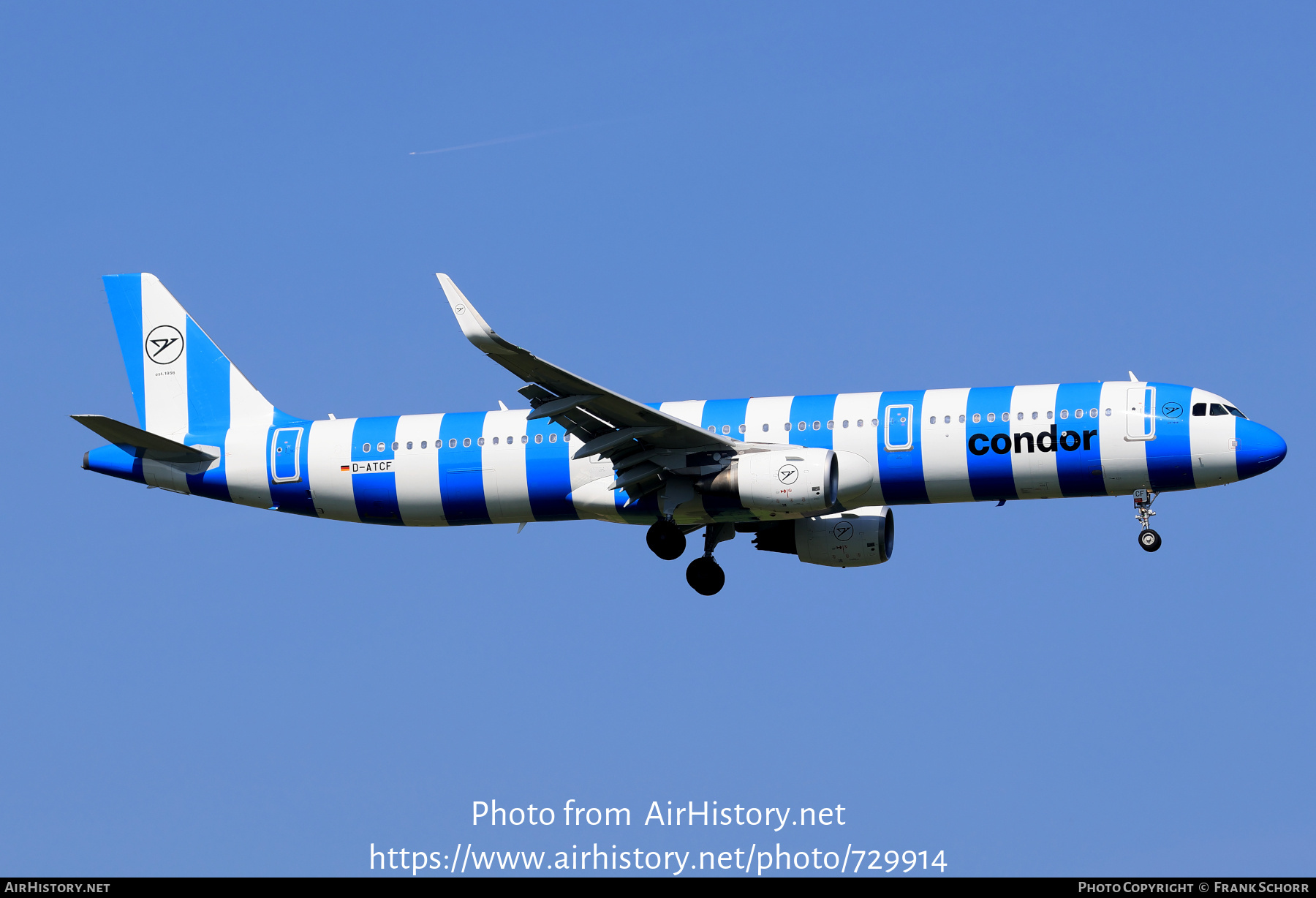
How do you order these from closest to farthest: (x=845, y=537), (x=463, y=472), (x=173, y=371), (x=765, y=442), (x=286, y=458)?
(x=765, y=442) < (x=463, y=472) < (x=286, y=458) < (x=845, y=537) < (x=173, y=371)

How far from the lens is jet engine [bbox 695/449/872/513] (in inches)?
1433

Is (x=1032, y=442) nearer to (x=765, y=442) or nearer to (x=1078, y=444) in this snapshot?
(x=1078, y=444)

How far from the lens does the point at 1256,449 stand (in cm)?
3681

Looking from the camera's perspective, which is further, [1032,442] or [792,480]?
[1032,442]

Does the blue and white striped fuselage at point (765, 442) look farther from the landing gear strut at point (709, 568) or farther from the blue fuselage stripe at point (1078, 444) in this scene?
the landing gear strut at point (709, 568)

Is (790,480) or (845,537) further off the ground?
(845,537)

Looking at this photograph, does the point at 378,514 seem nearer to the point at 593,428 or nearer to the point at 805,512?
the point at 593,428

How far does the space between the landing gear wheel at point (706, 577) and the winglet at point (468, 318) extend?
11.8 meters

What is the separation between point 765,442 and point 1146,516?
29.8ft

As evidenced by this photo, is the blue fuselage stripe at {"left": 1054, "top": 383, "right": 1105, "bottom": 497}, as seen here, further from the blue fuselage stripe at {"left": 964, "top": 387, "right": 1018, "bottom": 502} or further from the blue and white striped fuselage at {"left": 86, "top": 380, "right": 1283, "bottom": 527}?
the blue fuselage stripe at {"left": 964, "top": 387, "right": 1018, "bottom": 502}

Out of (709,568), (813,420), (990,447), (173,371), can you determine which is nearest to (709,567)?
(709,568)
